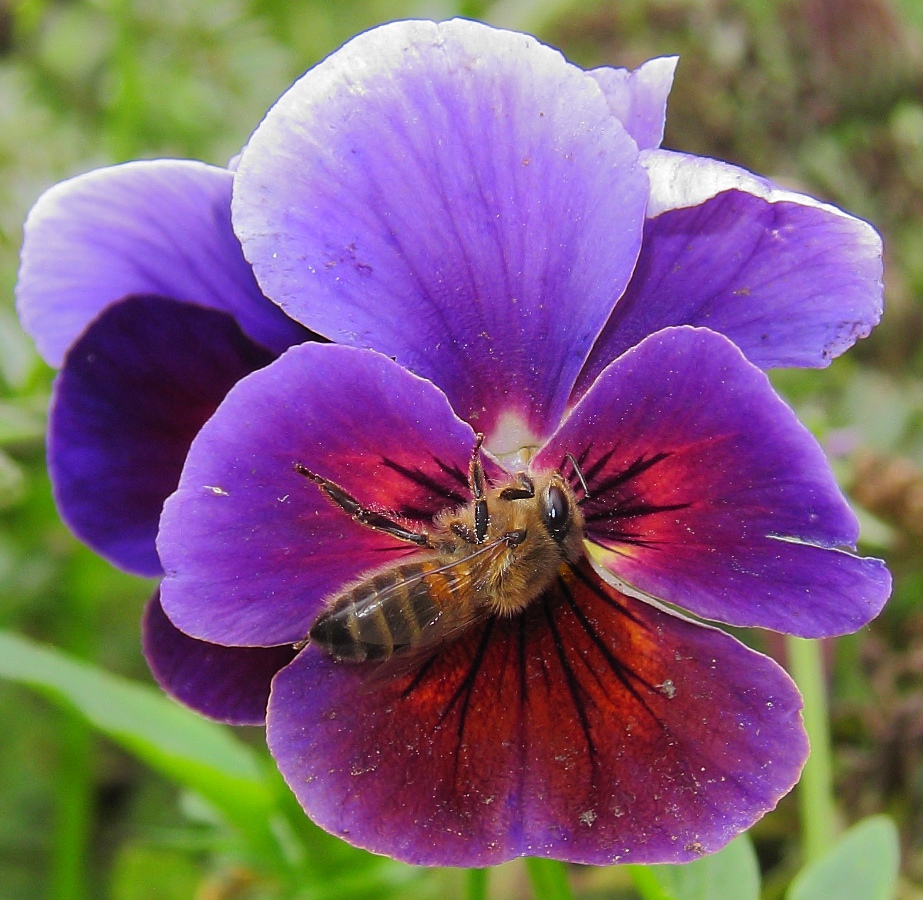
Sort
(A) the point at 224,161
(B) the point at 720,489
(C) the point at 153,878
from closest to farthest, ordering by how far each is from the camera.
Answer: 1. (B) the point at 720,489
2. (C) the point at 153,878
3. (A) the point at 224,161

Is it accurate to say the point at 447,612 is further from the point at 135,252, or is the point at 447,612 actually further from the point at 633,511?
the point at 135,252

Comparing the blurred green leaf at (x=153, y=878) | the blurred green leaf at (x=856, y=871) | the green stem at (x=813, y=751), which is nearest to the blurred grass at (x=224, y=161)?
the blurred green leaf at (x=153, y=878)

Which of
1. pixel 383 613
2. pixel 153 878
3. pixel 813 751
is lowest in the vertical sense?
pixel 153 878

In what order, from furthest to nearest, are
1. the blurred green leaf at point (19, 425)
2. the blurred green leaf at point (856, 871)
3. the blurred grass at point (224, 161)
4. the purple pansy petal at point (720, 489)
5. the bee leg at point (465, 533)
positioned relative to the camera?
the blurred grass at point (224, 161) < the blurred green leaf at point (19, 425) < the blurred green leaf at point (856, 871) < the bee leg at point (465, 533) < the purple pansy petal at point (720, 489)

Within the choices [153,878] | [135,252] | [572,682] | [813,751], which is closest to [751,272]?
[572,682]

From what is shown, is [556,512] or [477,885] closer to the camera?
[556,512]

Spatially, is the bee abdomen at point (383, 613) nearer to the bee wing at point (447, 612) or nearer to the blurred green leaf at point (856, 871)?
the bee wing at point (447, 612)
